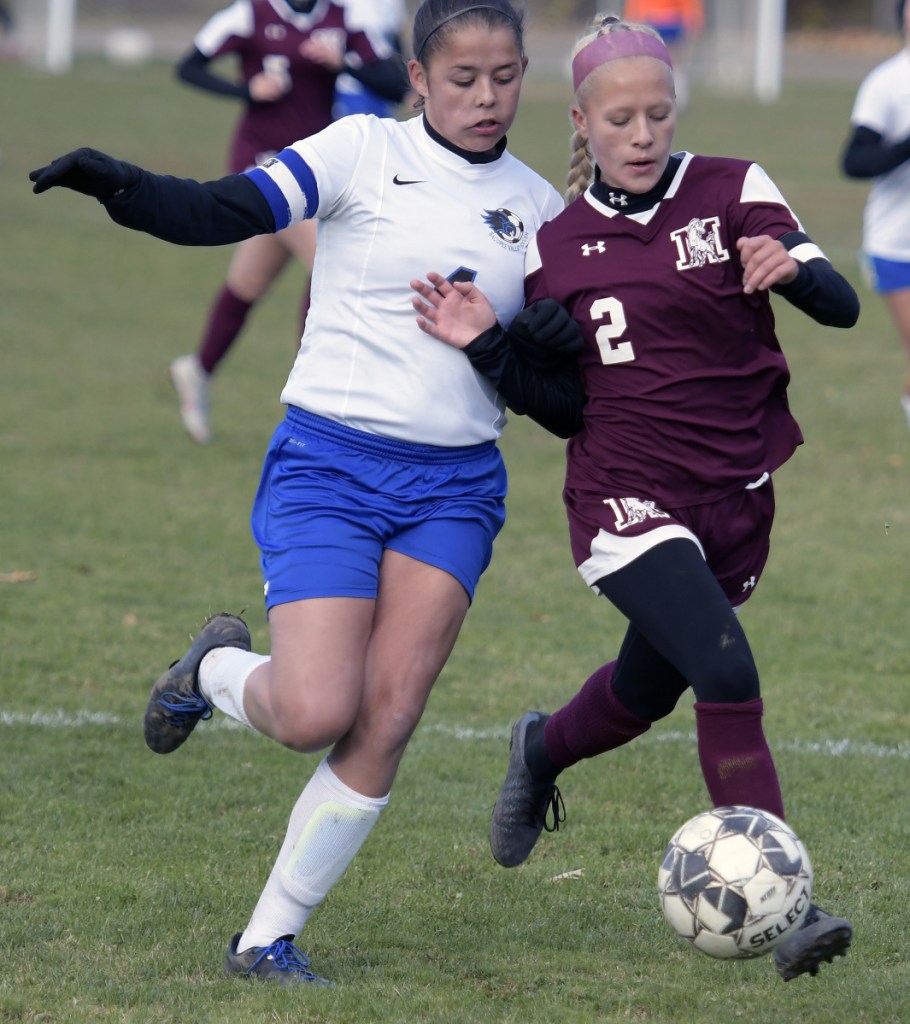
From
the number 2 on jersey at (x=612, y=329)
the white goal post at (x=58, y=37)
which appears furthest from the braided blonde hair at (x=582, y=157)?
the white goal post at (x=58, y=37)

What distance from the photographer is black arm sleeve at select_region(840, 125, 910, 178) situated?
7.27 metres

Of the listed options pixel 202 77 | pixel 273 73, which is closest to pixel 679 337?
pixel 273 73

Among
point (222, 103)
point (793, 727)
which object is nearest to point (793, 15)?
point (222, 103)

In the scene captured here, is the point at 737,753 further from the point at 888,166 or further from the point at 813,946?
the point at 888,166

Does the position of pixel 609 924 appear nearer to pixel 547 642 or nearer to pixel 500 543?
pixel 547 642

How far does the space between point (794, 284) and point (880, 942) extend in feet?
4.68

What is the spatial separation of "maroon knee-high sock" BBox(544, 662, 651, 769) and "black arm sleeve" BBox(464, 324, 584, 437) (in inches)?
27.2

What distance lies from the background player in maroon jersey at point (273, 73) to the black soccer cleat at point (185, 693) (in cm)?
449

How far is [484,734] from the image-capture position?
5.19m

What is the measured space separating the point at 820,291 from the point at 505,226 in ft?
2.30

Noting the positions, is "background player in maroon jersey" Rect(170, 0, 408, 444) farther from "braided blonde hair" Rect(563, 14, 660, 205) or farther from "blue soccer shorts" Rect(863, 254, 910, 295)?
"braided blonde hair" Rect(563, 14, 660, 205)

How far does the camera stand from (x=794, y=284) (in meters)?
3.40

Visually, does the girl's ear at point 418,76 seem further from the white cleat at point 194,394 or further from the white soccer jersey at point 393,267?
the white cleat at point 194,394

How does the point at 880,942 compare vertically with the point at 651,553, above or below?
below
